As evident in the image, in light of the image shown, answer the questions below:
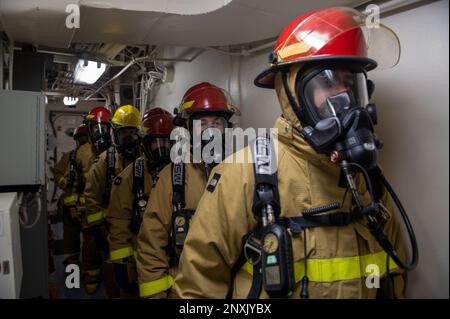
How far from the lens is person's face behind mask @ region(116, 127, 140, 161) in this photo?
3.30 m

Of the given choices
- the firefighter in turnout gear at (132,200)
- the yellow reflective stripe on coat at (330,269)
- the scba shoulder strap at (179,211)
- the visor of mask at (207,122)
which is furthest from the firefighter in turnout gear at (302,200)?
the firefighter in turnout gear at (132,200)

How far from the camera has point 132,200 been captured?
2.79 m

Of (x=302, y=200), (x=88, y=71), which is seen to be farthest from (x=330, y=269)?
(x=88, y=71)

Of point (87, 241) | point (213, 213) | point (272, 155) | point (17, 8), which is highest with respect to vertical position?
point (17, 8)

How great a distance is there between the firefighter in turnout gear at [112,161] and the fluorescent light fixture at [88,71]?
49 centimetres

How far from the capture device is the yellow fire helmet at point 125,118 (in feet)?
10.8

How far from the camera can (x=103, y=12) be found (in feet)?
6.81

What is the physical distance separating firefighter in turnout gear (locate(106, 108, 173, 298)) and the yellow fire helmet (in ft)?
1.74

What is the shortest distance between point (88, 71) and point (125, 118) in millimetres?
719

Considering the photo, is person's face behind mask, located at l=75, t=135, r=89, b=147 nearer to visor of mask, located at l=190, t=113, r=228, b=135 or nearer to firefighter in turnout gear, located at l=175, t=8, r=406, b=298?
visor of mask, located at l=190, t=113, r=228, b=135

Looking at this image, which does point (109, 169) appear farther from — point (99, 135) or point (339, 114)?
point (339, 114)
